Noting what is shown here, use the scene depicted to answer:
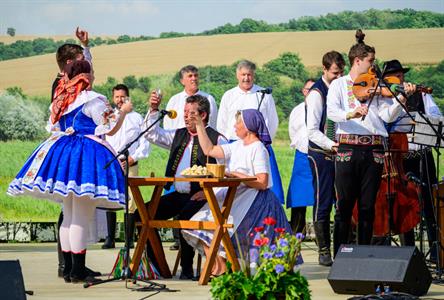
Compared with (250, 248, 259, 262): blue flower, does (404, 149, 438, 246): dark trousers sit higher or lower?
higher

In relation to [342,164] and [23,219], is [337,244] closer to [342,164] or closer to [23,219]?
[342,164]

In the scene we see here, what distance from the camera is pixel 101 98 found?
7.34 m

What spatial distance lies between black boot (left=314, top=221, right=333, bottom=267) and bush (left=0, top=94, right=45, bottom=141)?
12.3 ft

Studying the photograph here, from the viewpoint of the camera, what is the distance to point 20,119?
11.6 m

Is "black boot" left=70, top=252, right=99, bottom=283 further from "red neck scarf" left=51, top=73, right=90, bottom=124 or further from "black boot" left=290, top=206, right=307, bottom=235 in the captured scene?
"black boot" left=290, top=206, right=307, bottom=235

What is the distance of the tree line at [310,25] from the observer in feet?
38.6

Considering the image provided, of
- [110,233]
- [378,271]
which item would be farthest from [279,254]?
[110,233]

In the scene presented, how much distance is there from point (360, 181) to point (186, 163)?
1.16 metres

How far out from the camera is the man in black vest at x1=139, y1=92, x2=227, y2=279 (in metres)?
7.87

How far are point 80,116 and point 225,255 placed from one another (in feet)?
4.22

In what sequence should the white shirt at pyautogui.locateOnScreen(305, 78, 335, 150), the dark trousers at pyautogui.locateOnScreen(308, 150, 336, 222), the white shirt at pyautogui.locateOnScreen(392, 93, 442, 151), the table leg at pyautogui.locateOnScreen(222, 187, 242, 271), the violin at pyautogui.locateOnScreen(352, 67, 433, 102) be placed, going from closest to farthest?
the table leg at pyautogui.locateOnScreen(222, 187, 242, 271) → the violin at pyautogui.locateOnScreen(352, 67, 433, 102) → the white shirt at pyautogui.locateOnScreen(392, 93, 442, 151) → the white shirt at pyautogui.locateOnScreen(305, 78, 335, 150) → the dark trousers at pyautogui.locateOnScreen(308, 150, 336, 222)

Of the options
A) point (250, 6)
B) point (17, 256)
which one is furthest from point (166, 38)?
point (17, 256)

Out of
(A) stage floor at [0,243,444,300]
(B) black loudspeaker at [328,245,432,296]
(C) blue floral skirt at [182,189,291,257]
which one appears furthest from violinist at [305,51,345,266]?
(B) black loudspeaker at [328,245,432,296]

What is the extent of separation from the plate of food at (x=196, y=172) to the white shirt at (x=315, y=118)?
136 centimetres
